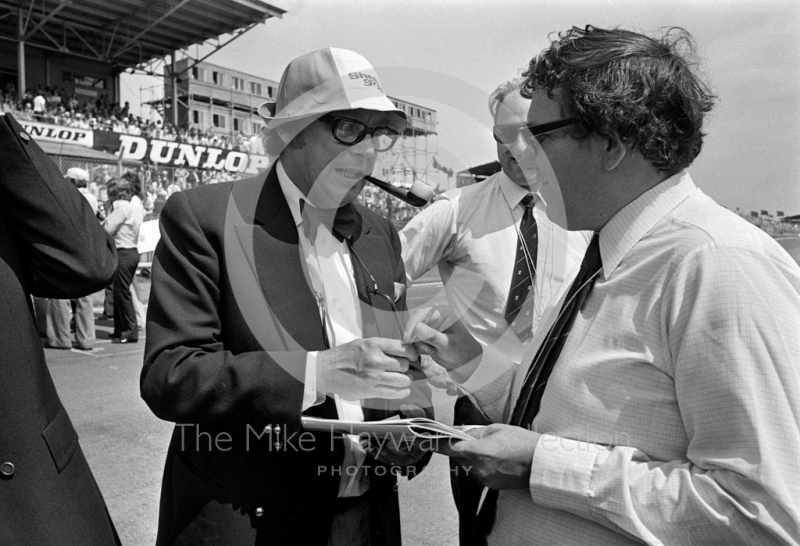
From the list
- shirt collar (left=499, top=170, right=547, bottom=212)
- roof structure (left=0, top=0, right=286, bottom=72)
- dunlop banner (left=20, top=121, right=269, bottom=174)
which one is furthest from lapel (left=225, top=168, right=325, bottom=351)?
roof structure (left=0, top=0, right=286, bottom=72)

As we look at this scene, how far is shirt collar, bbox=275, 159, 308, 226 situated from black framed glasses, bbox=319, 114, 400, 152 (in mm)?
186

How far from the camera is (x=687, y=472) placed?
3.68 ft

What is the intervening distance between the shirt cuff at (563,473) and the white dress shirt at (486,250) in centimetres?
124

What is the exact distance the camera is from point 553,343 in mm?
1354

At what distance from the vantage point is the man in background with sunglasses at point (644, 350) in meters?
1.04

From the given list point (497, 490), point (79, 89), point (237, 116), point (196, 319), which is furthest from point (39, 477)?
point (237, 116)

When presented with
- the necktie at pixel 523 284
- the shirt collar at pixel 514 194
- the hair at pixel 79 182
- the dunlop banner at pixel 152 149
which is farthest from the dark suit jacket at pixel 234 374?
the dunlop banner at pixel 152 149

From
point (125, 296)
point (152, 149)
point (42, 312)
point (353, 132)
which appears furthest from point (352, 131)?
point (152, 149)

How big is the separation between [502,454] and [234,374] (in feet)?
2.06

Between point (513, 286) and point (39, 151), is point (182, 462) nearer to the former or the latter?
point (39, 151)

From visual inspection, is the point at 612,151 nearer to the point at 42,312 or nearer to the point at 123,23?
the point at 42,312

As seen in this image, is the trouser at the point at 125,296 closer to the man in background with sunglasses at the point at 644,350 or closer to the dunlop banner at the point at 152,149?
the man in background with sunglasses at the point at 644,350

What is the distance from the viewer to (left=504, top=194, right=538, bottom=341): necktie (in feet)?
8.46

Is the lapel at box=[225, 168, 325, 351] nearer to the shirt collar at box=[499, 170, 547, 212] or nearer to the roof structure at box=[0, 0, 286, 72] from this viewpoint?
the shirt collar at box=[499, 170, 547, 212]
